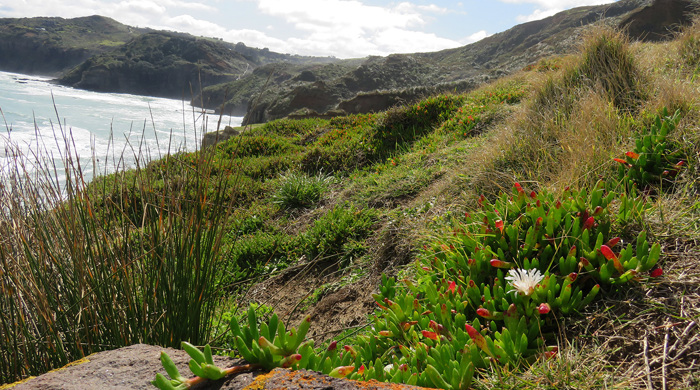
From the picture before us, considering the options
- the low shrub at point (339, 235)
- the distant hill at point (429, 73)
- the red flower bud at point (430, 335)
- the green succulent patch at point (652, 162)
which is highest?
the distant hill at point (429, 73)

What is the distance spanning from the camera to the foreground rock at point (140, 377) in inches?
44.1

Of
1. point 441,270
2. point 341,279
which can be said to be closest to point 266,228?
point 341,279

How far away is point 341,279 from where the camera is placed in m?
3.97

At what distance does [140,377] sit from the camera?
134 centimetres

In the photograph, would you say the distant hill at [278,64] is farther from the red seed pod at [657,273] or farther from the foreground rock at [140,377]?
the red seed pod at [657,273]

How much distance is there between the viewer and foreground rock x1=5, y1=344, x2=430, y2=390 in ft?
3.68

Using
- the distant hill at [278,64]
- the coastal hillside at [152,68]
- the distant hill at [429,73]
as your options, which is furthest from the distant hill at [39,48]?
the distant hill at [429,73]

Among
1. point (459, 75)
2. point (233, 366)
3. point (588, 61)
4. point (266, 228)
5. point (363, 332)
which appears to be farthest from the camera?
point (459, 75)

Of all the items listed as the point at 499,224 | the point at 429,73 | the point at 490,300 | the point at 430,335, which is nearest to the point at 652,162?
the point at 499,224

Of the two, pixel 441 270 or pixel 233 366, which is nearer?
pixel 233 366

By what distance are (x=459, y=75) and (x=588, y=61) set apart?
106ft

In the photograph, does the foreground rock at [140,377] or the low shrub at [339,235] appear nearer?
the foreground rock at [140,377]

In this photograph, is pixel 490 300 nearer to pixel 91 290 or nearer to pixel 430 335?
pixel 430 335

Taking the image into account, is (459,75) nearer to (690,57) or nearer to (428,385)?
(690,57)
